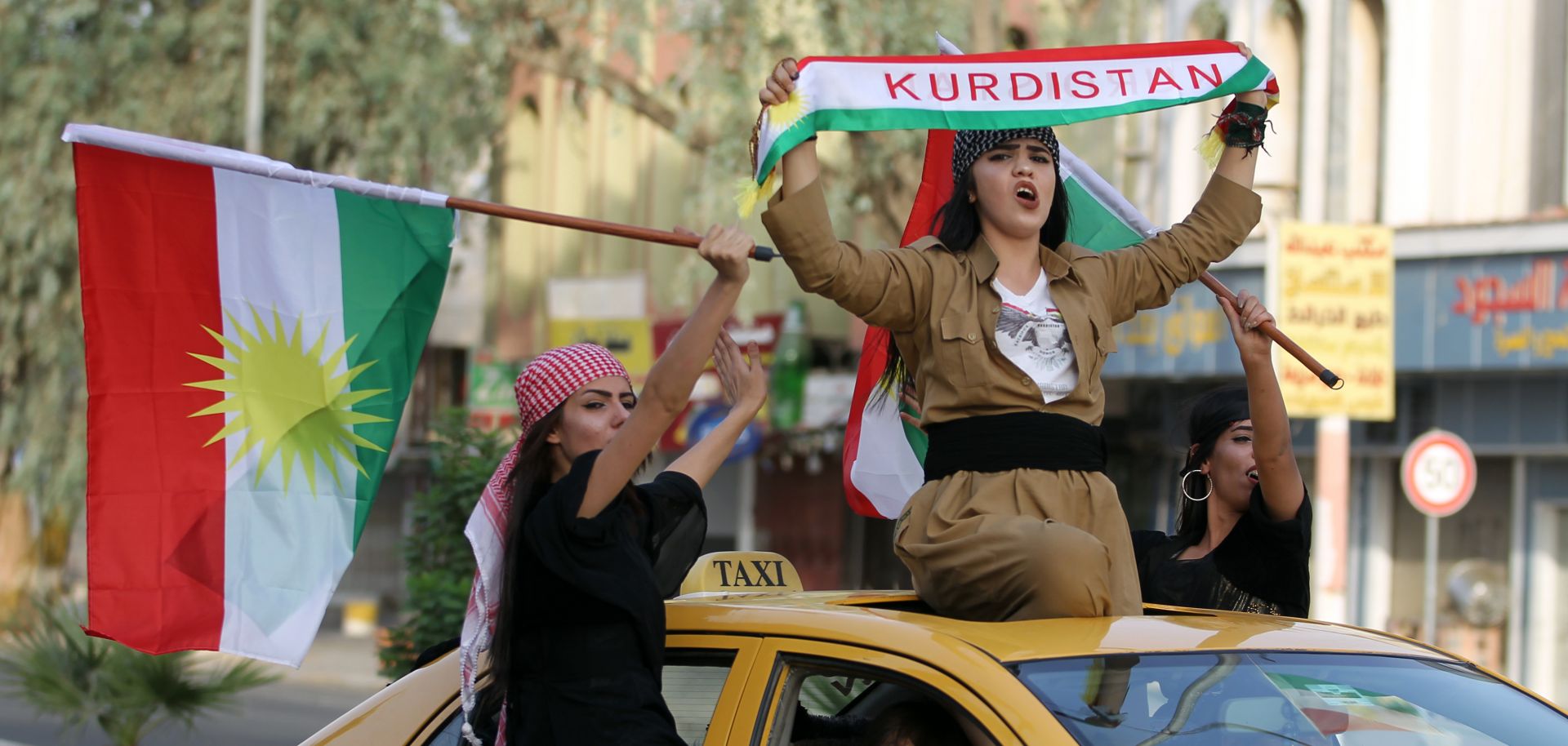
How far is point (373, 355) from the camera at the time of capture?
15.8 feet

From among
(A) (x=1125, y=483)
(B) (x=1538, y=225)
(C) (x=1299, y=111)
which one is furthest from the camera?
(A) (x=1125, y=483)

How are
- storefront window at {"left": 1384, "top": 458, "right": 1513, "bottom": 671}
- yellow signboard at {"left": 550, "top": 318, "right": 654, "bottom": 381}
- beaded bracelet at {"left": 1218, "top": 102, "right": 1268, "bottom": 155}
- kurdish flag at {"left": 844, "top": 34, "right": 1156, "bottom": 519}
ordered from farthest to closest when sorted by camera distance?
yellow signboard at {"left": 550, "top": 318, "right": 654, "bottom": 381} → storefront window at {"left": 1384, "top": 458, "right": 1513, "bottom": 671} → kurdish flag at {"left": 844, "top": 34, "right": 1156, "bottom": 519} → beaded bracelet at {"left": 1218, "top": 102, "right": 1268, "bottom": 155}

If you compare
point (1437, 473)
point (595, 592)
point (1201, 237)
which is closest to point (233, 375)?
point (595, 592)

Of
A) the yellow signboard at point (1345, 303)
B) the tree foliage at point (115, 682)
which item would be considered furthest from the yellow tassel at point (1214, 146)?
the yellow signboard at point (1345, 303)

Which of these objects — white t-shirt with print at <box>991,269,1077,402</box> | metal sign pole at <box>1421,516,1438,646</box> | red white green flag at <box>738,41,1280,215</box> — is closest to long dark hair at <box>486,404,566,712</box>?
red white green flag at <box>738,41,1280,215</box>

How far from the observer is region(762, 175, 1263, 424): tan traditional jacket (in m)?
3.75

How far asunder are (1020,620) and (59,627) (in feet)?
22.2

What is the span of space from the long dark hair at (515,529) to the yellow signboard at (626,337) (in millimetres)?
19673

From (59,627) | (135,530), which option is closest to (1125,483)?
(59,627)

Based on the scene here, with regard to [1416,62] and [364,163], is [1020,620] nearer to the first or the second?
[1416,62]

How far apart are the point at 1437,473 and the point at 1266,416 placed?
9.03 metres

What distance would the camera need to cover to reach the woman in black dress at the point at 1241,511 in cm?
441

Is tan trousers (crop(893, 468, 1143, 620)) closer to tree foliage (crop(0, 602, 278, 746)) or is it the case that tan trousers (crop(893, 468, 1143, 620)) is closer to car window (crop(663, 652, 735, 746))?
car window (crop(663, 652, 735, 746))

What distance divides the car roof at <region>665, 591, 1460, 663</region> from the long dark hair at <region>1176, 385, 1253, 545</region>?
3.77ft
